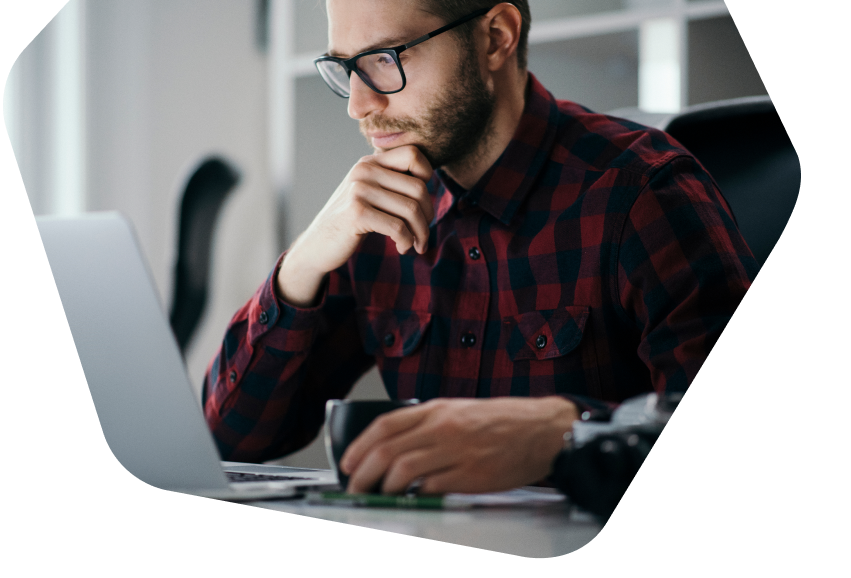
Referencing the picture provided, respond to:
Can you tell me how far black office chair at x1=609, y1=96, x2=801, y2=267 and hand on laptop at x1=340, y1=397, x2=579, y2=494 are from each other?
28 centimetres

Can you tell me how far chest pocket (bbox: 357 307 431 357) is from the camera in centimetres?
79

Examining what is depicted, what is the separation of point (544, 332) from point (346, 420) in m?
0.26

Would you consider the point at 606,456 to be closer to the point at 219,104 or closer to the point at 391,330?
the point at 391,330

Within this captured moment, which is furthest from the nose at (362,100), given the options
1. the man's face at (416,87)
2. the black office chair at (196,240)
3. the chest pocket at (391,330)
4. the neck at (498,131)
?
the black office chair at (196,240)

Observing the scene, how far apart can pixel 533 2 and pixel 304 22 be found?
0.29 meters

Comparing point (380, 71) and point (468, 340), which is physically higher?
point (380, 71)

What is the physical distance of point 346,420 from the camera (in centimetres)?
44

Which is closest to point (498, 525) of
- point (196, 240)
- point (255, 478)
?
point (255, 478)

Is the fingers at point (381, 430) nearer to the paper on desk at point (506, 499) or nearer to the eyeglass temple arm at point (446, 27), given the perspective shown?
the paper on desk at point (506, 499)

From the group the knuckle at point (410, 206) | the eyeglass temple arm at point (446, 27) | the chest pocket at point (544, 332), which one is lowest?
the chest pocket at point (544, 332)

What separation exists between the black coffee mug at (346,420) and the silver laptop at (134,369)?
0.05ft

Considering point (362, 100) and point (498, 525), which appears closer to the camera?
point (498, 525)

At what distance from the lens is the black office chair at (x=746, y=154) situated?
0.61 meters

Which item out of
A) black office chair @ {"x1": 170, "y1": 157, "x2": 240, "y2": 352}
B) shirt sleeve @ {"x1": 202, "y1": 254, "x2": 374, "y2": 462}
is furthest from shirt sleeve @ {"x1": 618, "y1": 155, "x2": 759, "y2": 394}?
black office chair @ {"x1": 170, "y1": 157, "x2": 240, "y2": 352}
